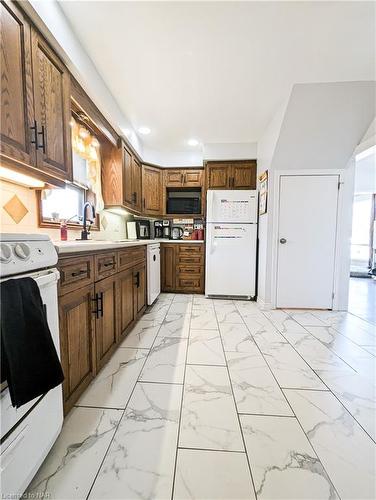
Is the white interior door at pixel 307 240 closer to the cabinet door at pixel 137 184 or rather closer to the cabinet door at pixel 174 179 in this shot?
the cabinet door at pixel 174 179

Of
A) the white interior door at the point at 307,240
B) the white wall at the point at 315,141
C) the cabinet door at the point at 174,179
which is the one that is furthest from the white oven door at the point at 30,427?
the cabinet door at the point at 174,179

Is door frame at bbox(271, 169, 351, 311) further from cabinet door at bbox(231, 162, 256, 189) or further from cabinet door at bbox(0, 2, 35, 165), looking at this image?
cabinet door at bbox(0, 2, 35, 165)

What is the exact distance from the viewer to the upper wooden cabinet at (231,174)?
11.9 feet

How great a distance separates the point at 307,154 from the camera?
9.08ft

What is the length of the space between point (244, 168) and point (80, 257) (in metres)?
3.12

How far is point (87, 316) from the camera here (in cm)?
133

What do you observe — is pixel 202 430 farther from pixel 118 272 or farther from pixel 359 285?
pixel 359 285

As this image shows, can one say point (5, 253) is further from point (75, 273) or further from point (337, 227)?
point (337, 227)

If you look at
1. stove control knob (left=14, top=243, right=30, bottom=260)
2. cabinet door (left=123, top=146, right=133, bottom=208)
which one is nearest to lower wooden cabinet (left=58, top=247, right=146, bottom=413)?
stove control knob (left=14, top=243, right=30, bottom=260)

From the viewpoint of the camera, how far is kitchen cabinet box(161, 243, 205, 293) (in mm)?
3717

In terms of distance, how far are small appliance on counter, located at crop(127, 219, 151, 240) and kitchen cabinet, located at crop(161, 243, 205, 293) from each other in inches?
14.7

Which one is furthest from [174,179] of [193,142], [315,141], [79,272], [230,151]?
[79,272]

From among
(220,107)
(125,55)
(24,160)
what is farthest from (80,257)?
(220,107)

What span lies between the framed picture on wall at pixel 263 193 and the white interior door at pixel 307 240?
19cm
